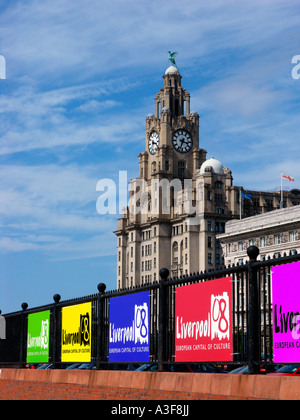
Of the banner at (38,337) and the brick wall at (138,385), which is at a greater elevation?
the banner at (38,337)

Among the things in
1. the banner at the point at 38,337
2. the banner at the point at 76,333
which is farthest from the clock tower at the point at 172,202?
the banner at the point at 76,333

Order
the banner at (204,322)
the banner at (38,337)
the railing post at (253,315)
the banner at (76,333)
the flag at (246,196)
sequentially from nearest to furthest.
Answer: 1. the railing post at (253,315)
2. the banner at (204,322)
3. the banner at (76,333)
4. the banner at (38,337)
5. the flag at (246,196)

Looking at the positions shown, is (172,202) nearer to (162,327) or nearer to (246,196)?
(246,196)

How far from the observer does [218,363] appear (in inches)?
483

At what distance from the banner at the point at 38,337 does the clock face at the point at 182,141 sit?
15348 centimetres

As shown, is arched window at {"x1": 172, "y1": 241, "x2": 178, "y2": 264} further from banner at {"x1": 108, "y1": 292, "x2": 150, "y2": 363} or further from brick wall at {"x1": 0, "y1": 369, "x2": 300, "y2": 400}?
banner at {"x1": 108, "y1": 292, "x2": 150, "y2": 363}

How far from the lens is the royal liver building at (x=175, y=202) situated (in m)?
151

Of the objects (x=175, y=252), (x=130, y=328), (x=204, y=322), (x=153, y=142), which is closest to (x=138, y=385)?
(x=130, y=328)

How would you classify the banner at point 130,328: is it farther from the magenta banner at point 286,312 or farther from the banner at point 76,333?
the magenta banner at point 286,312

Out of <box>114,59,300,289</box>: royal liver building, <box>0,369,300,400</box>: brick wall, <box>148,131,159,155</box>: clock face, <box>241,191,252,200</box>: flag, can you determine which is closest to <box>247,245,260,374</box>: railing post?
<box>0,369,300,400</box>: brick wall

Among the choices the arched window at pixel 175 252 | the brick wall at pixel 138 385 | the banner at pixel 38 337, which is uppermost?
the arched window at pixel 175 252

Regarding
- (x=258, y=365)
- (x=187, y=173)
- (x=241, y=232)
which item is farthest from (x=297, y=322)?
(x=187, y=173)

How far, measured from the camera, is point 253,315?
461 inches

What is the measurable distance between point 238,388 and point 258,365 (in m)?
0.46
